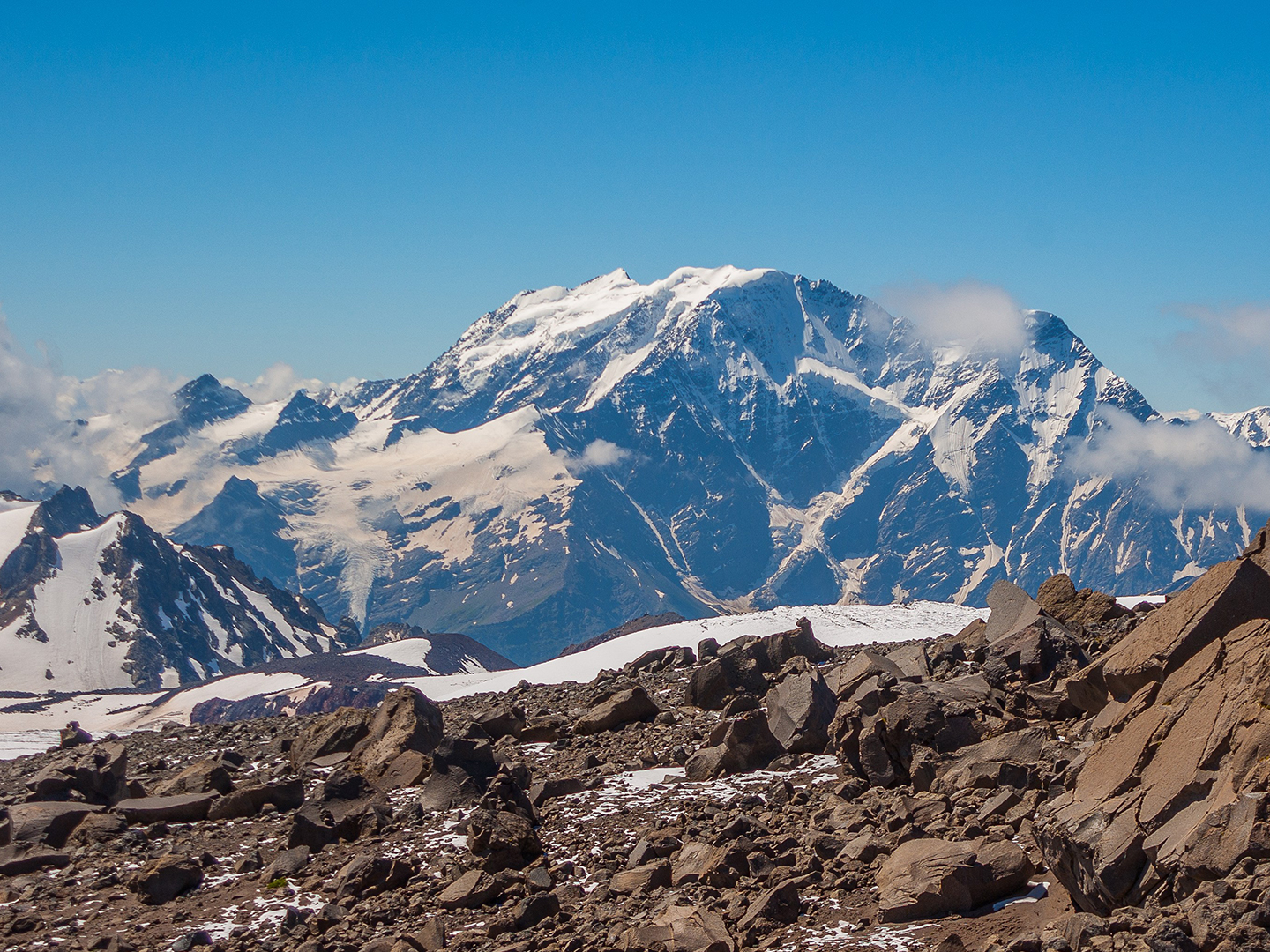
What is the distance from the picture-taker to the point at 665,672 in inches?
1650

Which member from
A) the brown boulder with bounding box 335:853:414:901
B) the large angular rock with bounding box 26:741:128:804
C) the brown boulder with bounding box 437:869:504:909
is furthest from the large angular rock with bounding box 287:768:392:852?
the large angular rock with bounding box 26:741:128:804

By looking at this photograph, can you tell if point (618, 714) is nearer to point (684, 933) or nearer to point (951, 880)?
point (684, 933)

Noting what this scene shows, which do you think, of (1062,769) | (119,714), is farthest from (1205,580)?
(119,714)

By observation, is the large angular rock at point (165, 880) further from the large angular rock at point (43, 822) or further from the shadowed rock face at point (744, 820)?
the large angular rock at point (43, 822)

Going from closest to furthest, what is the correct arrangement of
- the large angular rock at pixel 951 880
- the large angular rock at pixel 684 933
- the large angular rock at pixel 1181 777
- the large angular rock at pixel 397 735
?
the large angular rock at pixel 1181 777, the large angular rock at pixel 684 933, the large angular rock at pixel 951 880, the large angular rock at pixel 397 735

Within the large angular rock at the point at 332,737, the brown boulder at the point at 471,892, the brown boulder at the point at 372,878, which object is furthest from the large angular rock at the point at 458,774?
the large angular rock at the point at 332,737

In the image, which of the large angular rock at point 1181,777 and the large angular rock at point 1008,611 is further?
the large angular rock at point 1008,611

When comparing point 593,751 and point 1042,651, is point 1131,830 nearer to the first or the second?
point 1042,651

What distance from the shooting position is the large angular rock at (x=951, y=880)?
16.5 metres

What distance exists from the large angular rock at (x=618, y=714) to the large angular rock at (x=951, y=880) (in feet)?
53.2

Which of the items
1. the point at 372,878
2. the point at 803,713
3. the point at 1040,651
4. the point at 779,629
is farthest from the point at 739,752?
the point at 779,629

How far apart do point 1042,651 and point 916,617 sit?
119 feet

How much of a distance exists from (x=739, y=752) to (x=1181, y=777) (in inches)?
481

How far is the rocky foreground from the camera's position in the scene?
15570 mm
